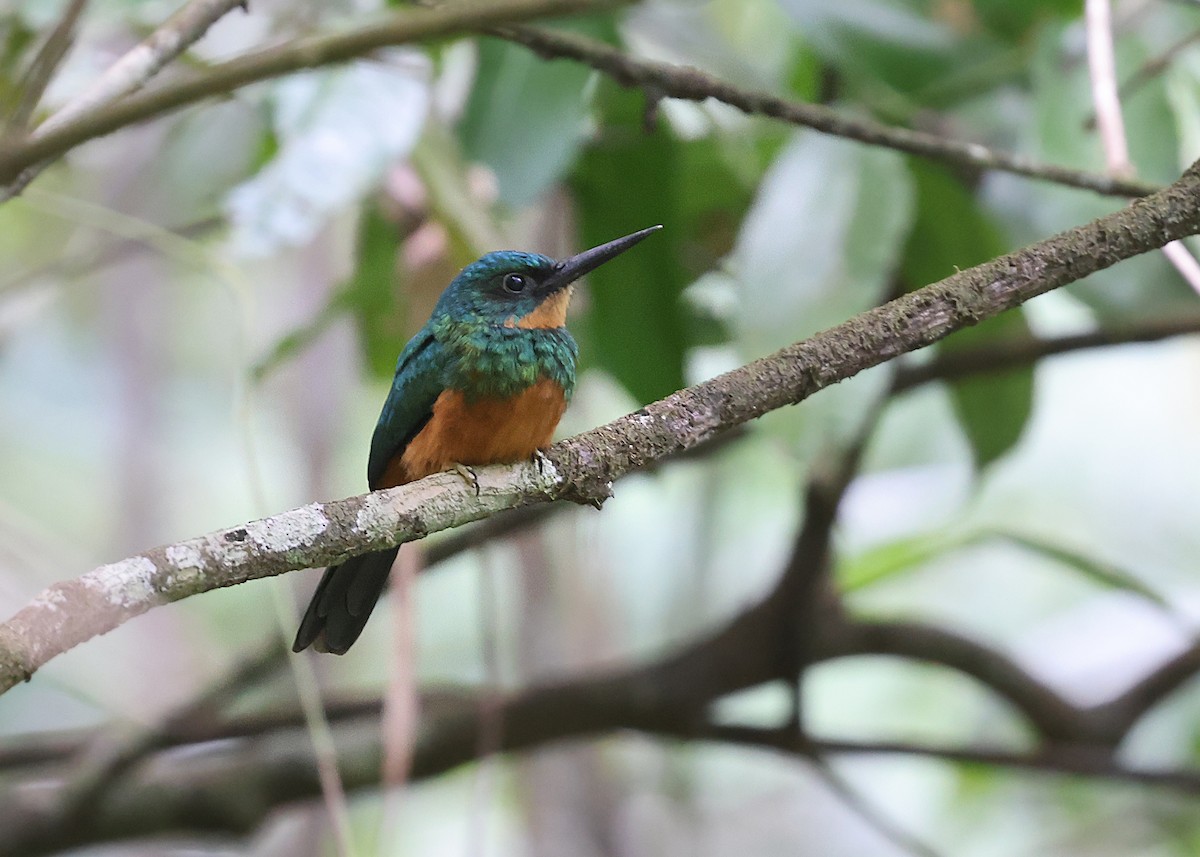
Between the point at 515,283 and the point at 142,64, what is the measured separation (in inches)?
27.5

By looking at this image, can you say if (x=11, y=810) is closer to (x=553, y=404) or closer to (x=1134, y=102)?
(x=553, y=404)

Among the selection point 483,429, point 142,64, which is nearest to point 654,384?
point 483,429

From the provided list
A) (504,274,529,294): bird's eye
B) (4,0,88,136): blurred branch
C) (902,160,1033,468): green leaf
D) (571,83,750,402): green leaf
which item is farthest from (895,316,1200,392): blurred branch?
(4,0,88,136): blurred branch

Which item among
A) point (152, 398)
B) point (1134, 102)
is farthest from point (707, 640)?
point (152, 398)

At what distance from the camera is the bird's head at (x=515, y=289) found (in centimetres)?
180

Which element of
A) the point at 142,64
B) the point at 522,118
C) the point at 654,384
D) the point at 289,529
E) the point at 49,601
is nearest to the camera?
the point at 49,601

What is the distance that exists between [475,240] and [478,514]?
0.84 metres

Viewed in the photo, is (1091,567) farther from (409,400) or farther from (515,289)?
(409,400)

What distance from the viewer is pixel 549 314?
184 centimetres

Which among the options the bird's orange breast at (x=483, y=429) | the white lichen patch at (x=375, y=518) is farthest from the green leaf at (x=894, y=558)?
the white lichen patch at (x=375, y=518)

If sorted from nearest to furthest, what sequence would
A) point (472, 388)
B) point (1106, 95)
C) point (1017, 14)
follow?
point (472, 388), point (1106, 95), point (1017, 14)

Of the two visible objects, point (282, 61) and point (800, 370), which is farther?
point (800, 370)

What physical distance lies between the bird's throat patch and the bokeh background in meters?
0.15

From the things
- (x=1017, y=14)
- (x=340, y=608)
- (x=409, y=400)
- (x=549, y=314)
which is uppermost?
(x=1017, y=14)
